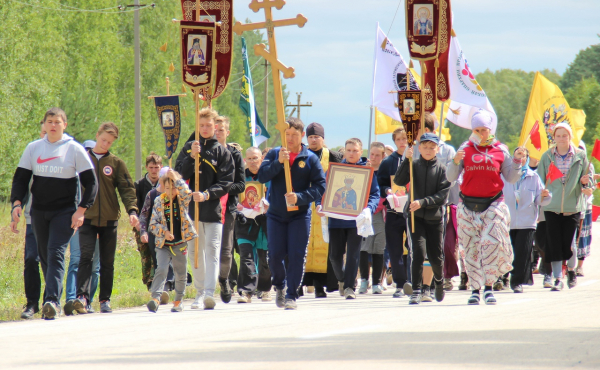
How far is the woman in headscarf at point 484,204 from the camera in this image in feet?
34.3

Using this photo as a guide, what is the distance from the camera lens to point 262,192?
1294 centimetres

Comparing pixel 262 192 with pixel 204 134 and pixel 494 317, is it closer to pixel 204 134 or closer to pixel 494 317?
pixel 204 134

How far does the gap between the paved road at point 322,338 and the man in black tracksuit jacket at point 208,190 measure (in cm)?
53

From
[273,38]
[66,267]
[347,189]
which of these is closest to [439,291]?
[347,189]

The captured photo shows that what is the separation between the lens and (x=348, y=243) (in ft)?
40.2

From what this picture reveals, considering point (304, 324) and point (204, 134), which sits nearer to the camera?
point (304, 324)

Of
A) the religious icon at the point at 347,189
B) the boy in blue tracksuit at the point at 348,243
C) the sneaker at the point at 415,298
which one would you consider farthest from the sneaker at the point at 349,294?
the sneaker at the point at 415,298

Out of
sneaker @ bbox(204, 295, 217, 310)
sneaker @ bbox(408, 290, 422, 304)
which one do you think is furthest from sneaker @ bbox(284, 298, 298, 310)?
sneaker @ bbox(408, 290, 422, 304)

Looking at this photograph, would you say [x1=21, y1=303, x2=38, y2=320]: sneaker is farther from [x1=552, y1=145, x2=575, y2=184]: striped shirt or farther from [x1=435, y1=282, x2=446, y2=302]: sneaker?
[x1=552, y1=145, x2=575, y2=184]: striped shirt

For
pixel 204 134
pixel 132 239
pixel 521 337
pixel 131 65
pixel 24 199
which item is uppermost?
pixel 131 65

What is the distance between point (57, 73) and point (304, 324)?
30.3 meters

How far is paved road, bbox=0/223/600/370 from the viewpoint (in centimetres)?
604

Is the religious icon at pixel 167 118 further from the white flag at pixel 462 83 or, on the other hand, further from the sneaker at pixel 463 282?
the white flag at pixel 462 83

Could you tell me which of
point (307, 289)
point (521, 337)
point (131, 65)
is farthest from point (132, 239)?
point (131, 65)
